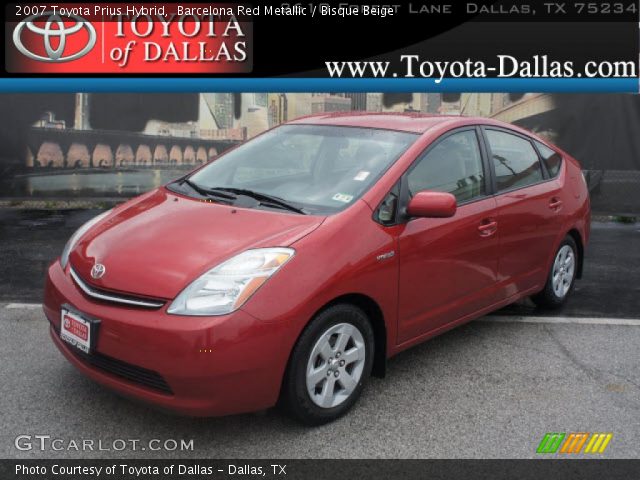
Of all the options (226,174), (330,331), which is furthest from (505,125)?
(330,331)

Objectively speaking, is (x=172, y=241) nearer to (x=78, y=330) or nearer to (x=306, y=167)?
(x=78, y=330)

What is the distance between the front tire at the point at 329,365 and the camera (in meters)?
3.28

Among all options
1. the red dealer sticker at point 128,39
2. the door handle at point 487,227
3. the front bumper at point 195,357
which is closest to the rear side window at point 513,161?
the door handle at point 487,227

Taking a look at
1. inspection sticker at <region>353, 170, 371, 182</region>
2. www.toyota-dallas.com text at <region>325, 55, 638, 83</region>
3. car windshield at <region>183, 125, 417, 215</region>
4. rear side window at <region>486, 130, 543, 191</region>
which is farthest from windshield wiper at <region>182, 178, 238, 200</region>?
www.toyota-dallas.com text at <region>325, 55, 638, 83</region>

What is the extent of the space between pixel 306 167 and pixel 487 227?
1.18 metres

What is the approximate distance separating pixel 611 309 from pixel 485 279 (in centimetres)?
175

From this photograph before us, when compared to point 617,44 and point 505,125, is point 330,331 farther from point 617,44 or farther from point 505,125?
point 617,44

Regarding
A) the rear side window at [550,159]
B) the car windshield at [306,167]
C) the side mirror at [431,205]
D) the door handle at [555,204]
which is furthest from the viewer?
the rear side window at [550,159]

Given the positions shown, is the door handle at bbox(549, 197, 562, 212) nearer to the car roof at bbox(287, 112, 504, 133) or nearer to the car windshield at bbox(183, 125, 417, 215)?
the car roof at bbox(287, 112, 504, 133)

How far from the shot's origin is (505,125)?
4.99 meters

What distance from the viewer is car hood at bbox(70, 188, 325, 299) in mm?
3217

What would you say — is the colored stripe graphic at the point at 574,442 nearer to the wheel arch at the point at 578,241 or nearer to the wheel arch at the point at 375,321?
the wheel arch at the point at 375,321

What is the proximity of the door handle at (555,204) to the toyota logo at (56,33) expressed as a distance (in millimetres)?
7597

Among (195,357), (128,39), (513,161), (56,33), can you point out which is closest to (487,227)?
(513,161)
